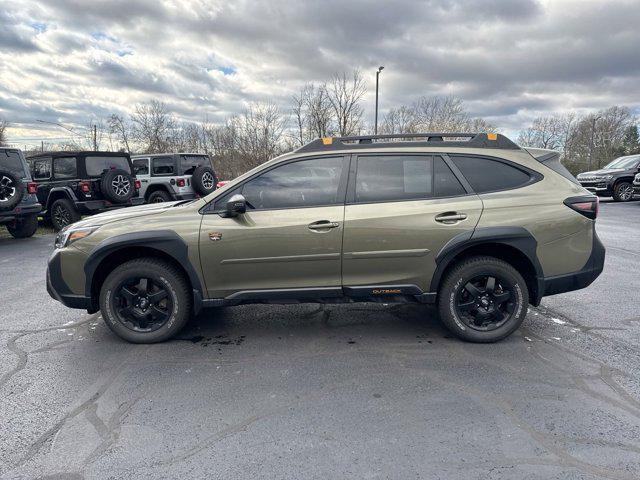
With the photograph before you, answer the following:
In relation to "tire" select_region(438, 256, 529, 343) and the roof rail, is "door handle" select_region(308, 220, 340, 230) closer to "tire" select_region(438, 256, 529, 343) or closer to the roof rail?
the roof rail

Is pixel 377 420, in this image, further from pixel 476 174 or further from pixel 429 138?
pixel 429 138

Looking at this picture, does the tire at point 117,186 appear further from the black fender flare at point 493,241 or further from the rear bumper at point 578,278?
the rear bumper at point 578,278

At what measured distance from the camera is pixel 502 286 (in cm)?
359

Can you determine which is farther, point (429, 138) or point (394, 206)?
point (429, 138)

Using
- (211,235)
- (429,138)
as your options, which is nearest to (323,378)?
(211,235)

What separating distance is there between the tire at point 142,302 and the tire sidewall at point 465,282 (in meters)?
2.30

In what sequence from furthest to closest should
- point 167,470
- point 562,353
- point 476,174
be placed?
point 476,174
point 562,353
point 167,470

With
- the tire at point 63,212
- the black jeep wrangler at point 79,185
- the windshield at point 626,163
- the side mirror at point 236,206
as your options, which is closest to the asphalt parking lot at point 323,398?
the side mirror at point 236,206

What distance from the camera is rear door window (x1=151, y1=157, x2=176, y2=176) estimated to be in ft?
43.3

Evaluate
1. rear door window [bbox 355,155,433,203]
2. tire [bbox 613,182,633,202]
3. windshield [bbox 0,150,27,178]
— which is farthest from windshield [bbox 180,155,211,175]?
tire [bbox 613,182,633,202]

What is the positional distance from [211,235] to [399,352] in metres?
1.89

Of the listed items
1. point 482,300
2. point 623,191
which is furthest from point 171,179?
point 623,191

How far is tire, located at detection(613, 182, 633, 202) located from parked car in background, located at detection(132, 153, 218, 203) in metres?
15.3

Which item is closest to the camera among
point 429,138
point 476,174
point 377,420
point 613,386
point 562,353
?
point 377,420
